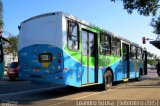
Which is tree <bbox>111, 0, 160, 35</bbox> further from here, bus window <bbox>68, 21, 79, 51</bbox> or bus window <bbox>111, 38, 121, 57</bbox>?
bus window <bbox>68, 21, 79, 51</bbox>

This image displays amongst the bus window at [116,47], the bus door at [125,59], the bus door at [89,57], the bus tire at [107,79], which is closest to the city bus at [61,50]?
the bus door at [89,57]

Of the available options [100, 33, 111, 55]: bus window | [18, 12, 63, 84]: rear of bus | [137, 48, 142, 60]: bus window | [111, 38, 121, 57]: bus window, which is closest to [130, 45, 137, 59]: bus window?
[137, 48, 142, 60]: bus window

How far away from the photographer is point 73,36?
48.9ft

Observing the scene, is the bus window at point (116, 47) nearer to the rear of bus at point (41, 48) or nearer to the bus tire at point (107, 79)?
the bus tire at point (107, 79)

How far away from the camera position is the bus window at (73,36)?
48.1ft

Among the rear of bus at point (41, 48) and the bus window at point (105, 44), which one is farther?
the bus window at point (105, 44)

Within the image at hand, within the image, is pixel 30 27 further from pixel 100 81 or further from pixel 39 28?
pixel 100 81

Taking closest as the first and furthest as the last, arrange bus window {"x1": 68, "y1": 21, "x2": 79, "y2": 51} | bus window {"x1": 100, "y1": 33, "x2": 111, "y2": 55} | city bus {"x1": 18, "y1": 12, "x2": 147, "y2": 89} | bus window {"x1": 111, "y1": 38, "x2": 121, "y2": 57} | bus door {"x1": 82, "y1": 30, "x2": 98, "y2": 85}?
city bus {"x1": 18, "y1": 12, "x2": 147, "y2": 89}
bus window {"x1": 68, "y1": 21, "x2": 79, "y2": 51}
bus door {"x1": 82, "y1": 30, "x2": 98, "y2": 85}
bus window {"x1": 100, "y1": 33, "x2": 111, "y2": 55}
bus window {"x1": 111, "y1": 38, "x2": 121, "y2": 57}

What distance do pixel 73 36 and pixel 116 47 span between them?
20.3 ft

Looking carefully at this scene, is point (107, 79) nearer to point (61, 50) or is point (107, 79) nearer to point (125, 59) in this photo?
point (125, 59)

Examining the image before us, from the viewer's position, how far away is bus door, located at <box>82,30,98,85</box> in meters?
15.8

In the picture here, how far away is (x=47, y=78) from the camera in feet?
47.4

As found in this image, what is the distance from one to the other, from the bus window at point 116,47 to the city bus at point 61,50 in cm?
213

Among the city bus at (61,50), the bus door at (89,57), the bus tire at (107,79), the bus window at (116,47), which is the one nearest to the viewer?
the city bus at (61,50)
